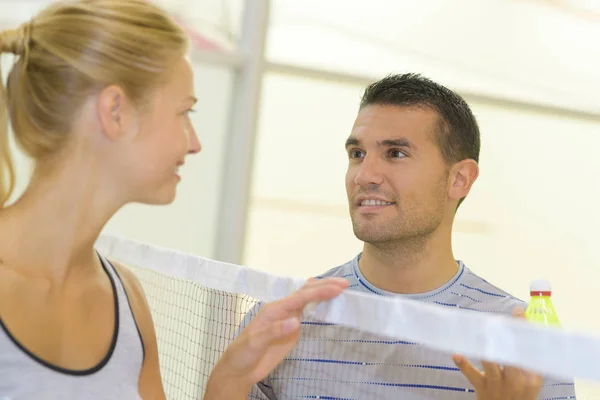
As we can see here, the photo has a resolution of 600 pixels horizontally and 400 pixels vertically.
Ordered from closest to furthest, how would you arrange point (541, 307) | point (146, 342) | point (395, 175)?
point (146, 342), point (541, 307), point (395, 175)

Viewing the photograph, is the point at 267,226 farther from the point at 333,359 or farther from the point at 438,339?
the point at 438,339

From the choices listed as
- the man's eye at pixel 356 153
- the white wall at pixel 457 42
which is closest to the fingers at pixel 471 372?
the man's eye at pixel 356 153

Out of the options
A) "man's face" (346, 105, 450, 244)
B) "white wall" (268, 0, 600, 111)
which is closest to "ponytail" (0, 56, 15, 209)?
"man's face" (346, 105, 450, 244)

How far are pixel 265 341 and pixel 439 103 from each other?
1185mm

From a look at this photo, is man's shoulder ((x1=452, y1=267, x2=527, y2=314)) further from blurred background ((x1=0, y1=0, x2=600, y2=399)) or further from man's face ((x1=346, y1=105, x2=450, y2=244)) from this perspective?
blurred background ((x1=0, y1=0, x2=600, y2=399))

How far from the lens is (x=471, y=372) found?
176cm

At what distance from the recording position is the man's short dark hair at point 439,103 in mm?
2543

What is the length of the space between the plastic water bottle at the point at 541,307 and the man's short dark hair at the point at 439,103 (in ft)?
2.35

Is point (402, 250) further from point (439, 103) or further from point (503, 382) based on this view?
point (503, 382)

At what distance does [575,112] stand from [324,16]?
6.40 feet

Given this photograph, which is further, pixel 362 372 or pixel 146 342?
pixel 362 372

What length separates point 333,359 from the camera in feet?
7.16

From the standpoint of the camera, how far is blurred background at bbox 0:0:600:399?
5.46m

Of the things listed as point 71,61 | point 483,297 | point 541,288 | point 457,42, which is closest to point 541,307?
point 541,288
